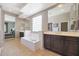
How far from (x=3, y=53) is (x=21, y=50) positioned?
1.37 feet

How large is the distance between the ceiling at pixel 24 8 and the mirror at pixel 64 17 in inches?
8.8

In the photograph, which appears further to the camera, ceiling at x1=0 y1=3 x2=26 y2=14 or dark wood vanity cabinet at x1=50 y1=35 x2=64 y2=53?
dark wood vanity cabinet at x1=50 y1=35 x2=64 y2=53

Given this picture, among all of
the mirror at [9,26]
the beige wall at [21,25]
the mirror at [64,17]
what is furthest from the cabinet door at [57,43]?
the mirror at [9,26]

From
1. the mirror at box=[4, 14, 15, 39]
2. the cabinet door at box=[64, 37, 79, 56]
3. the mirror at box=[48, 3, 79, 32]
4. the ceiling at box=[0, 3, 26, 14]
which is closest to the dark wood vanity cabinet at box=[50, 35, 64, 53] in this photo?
the cabinet door at box=[64, 37, 79, 56]

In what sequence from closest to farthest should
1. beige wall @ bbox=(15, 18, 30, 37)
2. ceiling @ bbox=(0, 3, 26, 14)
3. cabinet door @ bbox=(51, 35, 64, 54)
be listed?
ceiling @ bbox=(0, 3, 26, 14) → beige wall @ bbox=(15, 18, 30, 37) → cabinet door @ bbox=(51, 35, 64, 54)

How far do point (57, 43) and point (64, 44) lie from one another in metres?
0.33

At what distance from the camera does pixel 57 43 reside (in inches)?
145

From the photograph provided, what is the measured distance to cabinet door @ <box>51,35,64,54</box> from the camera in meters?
3.50

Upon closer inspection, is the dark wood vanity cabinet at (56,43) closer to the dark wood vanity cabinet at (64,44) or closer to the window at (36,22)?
the dark wood vanity cabinet at (64,44)

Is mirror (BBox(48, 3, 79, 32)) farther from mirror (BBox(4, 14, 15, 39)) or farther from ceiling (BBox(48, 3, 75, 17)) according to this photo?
mirror (BBox(4, 14, 15, 39))

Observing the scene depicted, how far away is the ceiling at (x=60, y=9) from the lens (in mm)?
2928

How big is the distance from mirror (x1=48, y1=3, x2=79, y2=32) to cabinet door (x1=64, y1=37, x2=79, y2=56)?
280mm

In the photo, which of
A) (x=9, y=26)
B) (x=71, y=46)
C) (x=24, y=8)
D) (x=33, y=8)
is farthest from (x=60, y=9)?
(x=9, y=26)

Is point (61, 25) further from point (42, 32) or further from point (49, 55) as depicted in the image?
point (49, 55)
